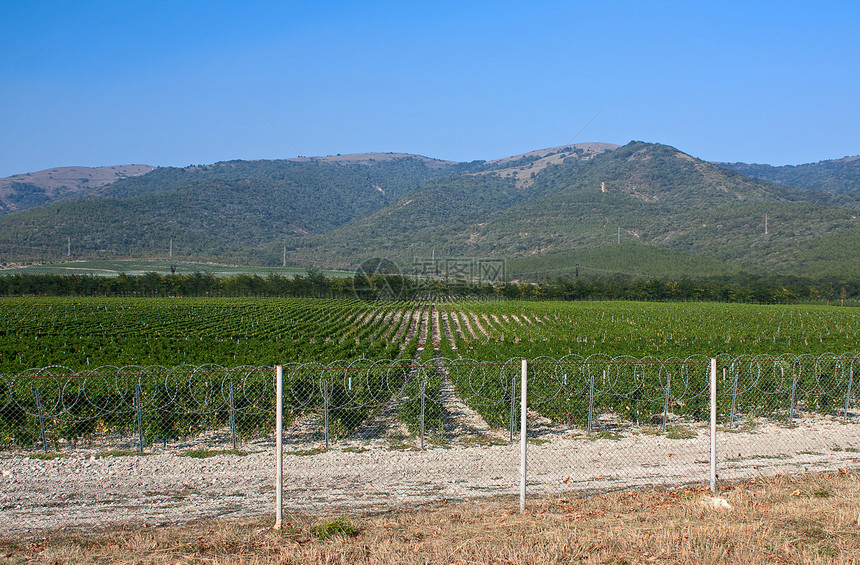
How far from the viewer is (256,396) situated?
484 inches

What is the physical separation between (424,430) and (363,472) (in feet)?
8.08

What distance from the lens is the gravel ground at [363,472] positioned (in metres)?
7.91

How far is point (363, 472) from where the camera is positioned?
9.59 m

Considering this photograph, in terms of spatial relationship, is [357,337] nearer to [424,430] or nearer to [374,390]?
[374,390]

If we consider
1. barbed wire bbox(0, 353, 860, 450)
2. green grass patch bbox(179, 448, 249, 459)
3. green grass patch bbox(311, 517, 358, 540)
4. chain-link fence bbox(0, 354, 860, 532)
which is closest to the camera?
green grass patch bbox(311, 517, 358, 540)

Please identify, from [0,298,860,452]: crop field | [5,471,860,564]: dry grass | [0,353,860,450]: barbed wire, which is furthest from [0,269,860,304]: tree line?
[5,471,860,564]: dry grass

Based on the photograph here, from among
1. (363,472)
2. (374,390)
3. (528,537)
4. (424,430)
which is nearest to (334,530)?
(528,537)

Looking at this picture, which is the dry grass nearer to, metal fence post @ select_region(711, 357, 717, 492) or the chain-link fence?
metal fence post @ select_region(711, 357, 717, 492)

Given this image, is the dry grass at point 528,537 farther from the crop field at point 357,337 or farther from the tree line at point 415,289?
the tree line at point 415,289

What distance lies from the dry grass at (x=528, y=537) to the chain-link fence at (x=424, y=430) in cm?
134

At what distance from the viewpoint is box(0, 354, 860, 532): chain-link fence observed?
9.21m

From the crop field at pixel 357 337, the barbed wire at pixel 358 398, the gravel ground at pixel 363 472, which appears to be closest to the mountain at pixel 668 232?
the crop field at pixel 357 337

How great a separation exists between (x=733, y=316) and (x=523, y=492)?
48.5 metres

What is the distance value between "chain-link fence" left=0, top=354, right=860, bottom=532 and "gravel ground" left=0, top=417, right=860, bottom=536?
5 centimetres
